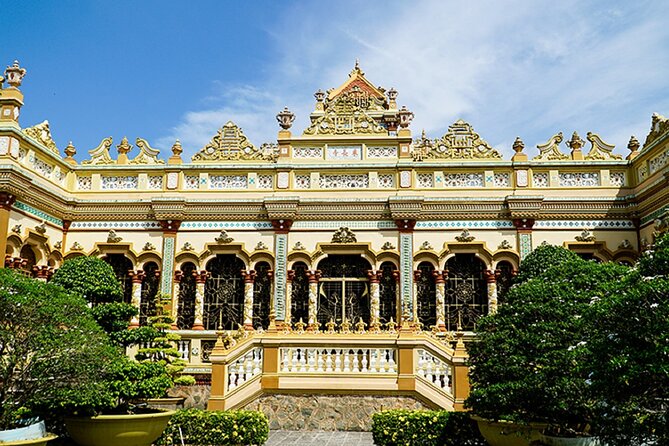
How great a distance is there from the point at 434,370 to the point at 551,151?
8.62 metres

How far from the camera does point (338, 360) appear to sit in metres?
12.6

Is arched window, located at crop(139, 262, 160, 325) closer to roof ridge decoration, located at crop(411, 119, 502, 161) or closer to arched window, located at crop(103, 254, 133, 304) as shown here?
arched window, located at crop(103, 254, 133, 304)

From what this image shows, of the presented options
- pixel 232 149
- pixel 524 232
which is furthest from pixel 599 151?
pixel 232 149

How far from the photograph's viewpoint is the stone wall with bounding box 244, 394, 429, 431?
12.2 m

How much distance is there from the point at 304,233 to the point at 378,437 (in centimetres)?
841

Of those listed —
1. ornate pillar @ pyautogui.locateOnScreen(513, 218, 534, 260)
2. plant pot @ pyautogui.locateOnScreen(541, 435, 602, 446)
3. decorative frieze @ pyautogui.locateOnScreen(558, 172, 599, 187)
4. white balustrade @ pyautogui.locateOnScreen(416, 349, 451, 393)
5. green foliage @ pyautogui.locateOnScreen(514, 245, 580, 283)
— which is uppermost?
decorative frieze @ pyautogui.locateOnScreen(558, 172, 599, 187)

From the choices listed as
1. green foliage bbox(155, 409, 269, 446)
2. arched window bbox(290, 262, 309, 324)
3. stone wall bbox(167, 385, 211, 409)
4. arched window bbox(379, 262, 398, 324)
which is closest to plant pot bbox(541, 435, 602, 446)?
green foliage bbox(155, 409, 269, 446)

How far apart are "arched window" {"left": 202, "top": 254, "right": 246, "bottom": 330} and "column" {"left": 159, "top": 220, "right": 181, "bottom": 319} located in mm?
918

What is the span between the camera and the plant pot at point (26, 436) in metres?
7.67

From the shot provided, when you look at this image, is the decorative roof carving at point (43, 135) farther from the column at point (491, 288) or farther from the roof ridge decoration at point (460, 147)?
the column at point (491, 288)

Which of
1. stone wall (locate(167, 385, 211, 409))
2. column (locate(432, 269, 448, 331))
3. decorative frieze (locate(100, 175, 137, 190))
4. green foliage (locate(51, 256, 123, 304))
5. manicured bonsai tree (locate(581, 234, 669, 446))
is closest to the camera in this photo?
manicured bonsai tree (locate(581, 234, 669, 446))

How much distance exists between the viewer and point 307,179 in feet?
60.4

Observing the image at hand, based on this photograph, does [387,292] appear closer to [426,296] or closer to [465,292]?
[426,296]

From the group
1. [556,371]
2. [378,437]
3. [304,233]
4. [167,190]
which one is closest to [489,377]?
[556,371]
